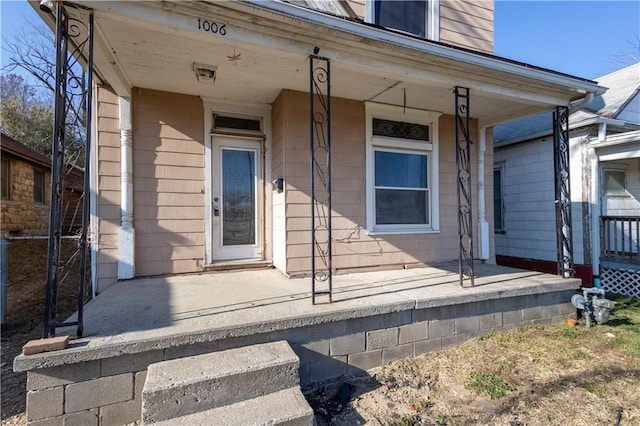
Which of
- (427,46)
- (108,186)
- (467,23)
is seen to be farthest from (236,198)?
(467,23)

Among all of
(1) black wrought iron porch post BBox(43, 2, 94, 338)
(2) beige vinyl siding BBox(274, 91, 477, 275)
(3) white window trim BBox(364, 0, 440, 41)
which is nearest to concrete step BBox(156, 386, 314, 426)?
(1) black wrought iron porch post BBox(43, 2, 94, 338)

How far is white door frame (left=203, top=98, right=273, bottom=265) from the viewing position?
4.10 m

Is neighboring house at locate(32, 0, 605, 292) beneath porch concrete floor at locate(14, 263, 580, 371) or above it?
above

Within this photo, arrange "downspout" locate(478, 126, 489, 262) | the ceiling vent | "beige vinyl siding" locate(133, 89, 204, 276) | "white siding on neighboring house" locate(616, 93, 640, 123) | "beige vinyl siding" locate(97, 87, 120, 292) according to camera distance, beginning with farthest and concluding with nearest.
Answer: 1. "white siding on neighboring house" locate(616, 93, 640, 123)
2. "downspout" locate(478, 126, 489, 262)
3. "beige vinyl siding" locate(133, 89, 204, 276)
4. "beige vinyl siding" locate(97, 87, 120, 292)
5. the ceiling vent

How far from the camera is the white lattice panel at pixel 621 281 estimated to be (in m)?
5.74

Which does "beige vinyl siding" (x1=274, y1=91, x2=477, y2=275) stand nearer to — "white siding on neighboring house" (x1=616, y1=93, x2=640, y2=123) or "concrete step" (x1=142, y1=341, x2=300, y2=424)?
"concrete step" (x1=142, y1=341, x2=300, y2=424)

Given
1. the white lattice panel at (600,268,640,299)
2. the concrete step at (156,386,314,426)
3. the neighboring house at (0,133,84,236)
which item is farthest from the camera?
the neighboring house at (0,133,84,236)

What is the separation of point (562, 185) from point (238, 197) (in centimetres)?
427

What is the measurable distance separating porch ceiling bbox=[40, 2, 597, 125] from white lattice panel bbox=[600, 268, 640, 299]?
149 inches

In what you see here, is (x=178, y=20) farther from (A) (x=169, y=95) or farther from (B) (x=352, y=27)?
(A) (x=169, y=95)

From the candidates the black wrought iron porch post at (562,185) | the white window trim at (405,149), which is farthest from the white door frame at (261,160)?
the black wrought iron porch post at (562,185)

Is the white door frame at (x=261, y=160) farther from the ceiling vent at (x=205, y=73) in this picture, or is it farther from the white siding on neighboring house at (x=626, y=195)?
the white siding on neighboring house at (x=626, y=195)

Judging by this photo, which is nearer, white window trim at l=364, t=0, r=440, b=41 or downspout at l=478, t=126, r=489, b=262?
white window trim at l=364, t=0, r=440, b=41

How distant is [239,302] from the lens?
2.88 m
